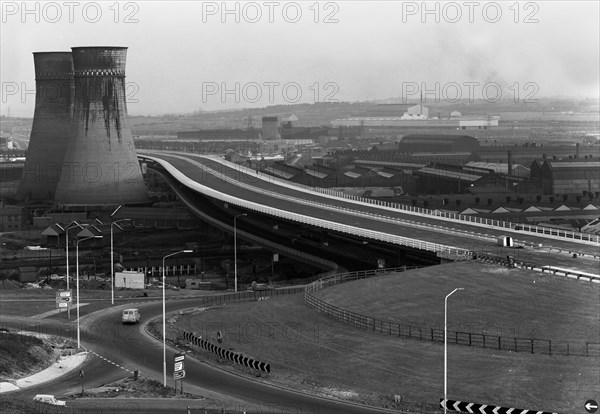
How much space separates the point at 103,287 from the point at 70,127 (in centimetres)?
4559

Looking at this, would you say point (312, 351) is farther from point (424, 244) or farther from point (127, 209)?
point (127, 209)

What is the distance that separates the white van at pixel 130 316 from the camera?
51875 millimetres

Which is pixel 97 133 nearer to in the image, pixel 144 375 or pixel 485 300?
pixel 485 300

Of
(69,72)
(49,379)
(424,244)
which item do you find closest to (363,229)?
(424,244)

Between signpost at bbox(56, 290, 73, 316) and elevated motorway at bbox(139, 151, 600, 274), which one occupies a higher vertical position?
elevated motorway at bbox(139, 151, 600, 274)

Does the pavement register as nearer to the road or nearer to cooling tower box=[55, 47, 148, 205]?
the road

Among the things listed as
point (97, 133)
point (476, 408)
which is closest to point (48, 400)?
point (476, 408)

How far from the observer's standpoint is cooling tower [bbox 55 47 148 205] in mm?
102625

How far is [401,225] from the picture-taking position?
72.2 metres

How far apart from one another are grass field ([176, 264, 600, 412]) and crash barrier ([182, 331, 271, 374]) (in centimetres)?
43

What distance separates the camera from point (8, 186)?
5945 inches

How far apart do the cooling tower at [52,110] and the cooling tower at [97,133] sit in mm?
6172

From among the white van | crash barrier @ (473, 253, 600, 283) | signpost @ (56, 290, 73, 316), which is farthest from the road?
crash barrier @ (473, 253, 600, 283)

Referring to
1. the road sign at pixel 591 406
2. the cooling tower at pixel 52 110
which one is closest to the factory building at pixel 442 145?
the cooling tower at pixel 52 110
